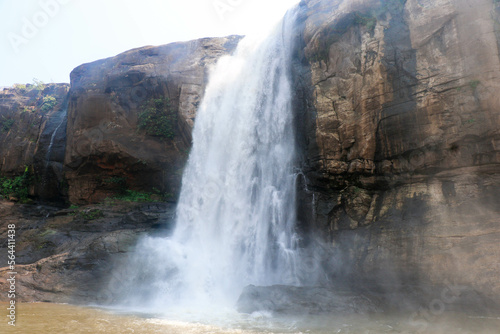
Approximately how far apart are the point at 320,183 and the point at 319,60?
4.59m

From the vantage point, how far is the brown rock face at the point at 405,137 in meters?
8.98

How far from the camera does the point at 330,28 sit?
480 inches

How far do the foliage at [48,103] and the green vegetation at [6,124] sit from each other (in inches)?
79.6

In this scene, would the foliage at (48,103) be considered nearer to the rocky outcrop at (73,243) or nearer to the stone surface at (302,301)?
the rocky outcrop at (73,243)

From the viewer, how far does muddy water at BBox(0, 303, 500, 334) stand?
673cm

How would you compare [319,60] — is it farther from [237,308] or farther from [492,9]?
[237,308]

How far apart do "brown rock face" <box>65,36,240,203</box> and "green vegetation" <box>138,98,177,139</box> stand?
20 cm

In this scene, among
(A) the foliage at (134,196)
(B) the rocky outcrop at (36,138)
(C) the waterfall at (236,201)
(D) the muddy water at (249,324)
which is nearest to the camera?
(D) the muddy water at (249,324)

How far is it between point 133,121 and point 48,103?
6717 millimetres

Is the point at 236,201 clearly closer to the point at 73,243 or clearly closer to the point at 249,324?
the point at 249,324

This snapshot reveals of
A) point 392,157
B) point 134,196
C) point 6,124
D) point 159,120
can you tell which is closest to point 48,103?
point 6,124

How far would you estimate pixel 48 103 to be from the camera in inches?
831

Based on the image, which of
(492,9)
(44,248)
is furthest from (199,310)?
(492,9)

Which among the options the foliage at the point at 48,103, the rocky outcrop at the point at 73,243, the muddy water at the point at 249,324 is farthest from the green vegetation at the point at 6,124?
the muddy water at the point at 249,324
